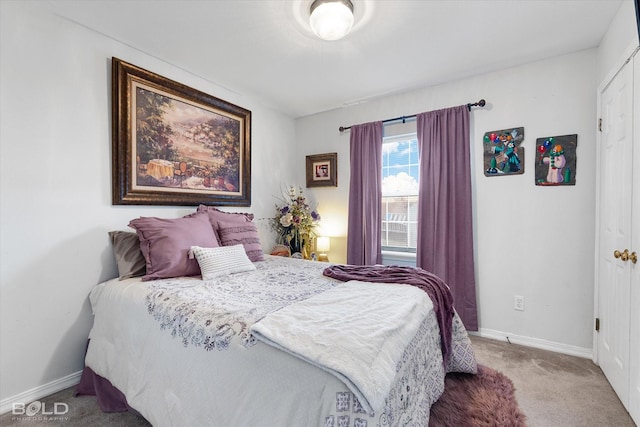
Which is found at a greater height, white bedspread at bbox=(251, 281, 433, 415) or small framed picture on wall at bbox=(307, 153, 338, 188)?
small framed picture on wall at bbox=(307, 153, 338, 188)

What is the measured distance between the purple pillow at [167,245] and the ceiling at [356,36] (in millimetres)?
1433

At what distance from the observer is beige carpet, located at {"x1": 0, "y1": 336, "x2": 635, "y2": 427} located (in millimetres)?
1636

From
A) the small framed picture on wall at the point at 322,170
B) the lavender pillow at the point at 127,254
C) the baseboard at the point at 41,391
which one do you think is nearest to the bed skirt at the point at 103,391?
the baseboard at the point at 41,391

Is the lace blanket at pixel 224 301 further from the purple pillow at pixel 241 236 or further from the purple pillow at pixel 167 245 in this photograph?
the purple pillow at pixel 241 236

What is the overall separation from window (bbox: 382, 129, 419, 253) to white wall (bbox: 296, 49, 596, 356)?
55 centimetres

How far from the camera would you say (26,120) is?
1.83m

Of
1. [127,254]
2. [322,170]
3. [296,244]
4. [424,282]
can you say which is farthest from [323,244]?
[127,254]

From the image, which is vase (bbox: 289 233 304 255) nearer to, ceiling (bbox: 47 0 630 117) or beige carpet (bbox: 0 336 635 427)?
ceiling (bbox: 47 0 630 117)

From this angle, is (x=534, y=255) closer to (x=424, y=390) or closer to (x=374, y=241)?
(x=374, y=241)

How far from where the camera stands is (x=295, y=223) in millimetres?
3529

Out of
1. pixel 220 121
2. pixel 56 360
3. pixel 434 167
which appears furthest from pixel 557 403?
pixel 220 121

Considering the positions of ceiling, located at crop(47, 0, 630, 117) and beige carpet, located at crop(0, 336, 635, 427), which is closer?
beige carpet, located at crop(0, 336, 635, 427)

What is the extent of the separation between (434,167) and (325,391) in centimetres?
258

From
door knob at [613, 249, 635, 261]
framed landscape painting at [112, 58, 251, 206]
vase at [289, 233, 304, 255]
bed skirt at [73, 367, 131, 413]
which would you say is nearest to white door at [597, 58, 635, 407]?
door knob at [613, 249, 635, 261]
